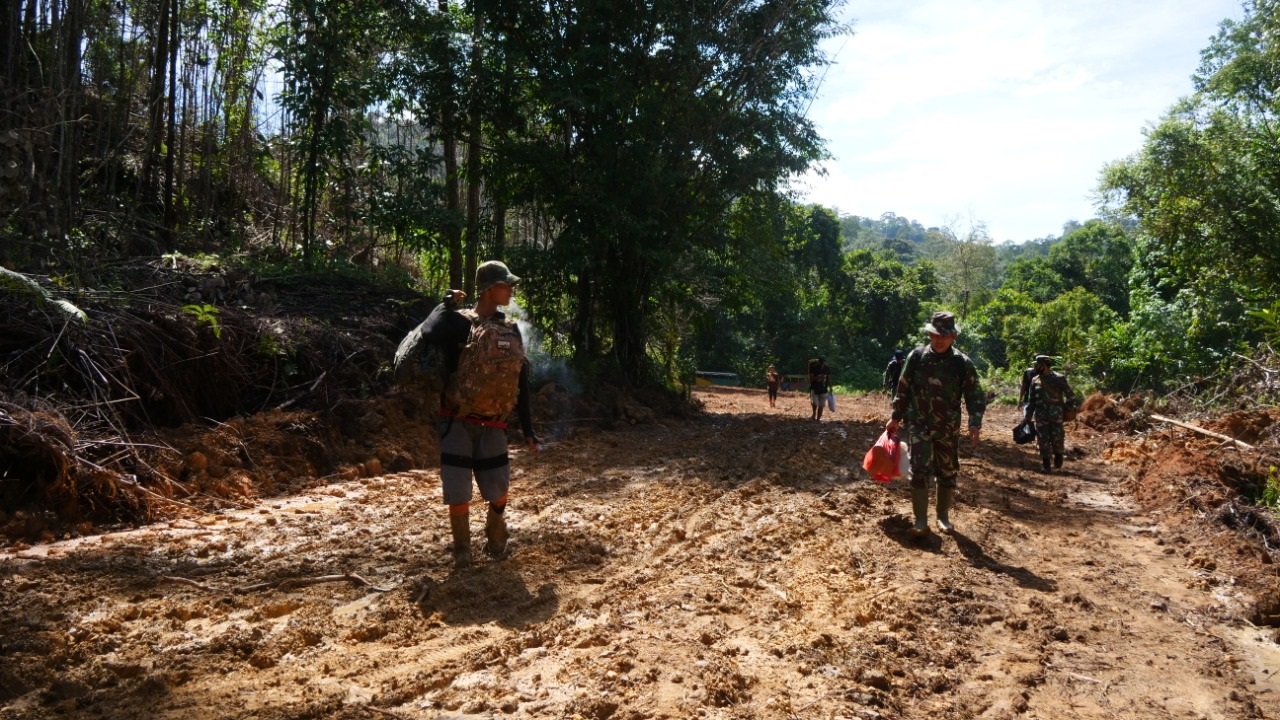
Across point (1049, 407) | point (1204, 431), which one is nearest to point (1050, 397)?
point (1049, 407)

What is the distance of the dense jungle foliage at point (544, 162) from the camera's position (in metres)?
12.9

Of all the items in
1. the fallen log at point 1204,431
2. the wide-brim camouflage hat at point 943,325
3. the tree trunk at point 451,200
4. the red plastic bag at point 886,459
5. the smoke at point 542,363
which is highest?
the tree trunk at point 451,200

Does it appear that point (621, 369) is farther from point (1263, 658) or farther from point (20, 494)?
point (1263, 658)

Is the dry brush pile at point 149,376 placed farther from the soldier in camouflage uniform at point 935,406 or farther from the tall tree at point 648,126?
the soldier in camouflage uniform at point 935,406

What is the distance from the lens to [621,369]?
17.1 meters

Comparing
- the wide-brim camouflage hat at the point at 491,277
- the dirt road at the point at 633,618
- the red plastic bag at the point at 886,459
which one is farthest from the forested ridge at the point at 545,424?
the wide-brim camouflage hat at the point at 491,277

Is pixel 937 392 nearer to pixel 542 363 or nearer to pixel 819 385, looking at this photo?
pixel 542 363

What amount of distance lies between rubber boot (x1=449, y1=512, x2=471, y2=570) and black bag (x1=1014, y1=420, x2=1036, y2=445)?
31.9ft

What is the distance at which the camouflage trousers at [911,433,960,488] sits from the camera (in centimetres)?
680

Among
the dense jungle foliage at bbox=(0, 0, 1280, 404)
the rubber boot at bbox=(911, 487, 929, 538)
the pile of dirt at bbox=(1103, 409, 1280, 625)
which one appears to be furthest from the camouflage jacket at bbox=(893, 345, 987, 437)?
the dense jungle foliage at bbox=(0, 0, 1280, 404)

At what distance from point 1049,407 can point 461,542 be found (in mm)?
9045

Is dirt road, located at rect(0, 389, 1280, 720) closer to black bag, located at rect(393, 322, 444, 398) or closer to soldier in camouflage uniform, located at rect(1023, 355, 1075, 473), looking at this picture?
black bag, located at rect(393, 322, 444, 398)

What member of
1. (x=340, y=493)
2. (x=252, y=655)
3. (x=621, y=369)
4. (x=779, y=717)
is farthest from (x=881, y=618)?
(x=621, y=369)

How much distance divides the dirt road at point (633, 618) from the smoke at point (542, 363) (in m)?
7.23
